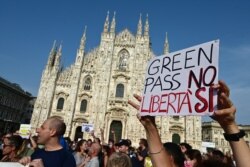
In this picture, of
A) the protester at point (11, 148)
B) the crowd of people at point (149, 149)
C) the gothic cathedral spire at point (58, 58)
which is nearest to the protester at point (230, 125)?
the crowd of people at point (149, 149)

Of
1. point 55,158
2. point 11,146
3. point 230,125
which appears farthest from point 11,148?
point 230,125

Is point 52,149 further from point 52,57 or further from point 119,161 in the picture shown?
point 52,57

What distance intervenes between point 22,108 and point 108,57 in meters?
25.0

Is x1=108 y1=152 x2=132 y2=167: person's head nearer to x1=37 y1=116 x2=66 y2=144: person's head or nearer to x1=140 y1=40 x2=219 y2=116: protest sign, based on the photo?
x1=140 y1=40 x2=219 y2=116: protest sign

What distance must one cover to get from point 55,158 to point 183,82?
1.91 m

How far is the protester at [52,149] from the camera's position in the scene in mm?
3113

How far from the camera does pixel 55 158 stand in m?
3.12

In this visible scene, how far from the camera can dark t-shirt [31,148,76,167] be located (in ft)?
10.1

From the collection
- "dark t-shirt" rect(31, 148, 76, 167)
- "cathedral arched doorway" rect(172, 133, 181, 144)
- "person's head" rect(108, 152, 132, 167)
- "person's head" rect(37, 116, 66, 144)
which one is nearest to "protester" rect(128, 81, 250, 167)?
"person's head" rect(108, 152, 132, 167)

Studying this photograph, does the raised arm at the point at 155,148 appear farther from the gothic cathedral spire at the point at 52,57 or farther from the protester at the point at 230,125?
the gothic cathedral spire at the point at 52,57

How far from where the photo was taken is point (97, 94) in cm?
2920

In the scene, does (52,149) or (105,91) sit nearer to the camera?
(52,149)

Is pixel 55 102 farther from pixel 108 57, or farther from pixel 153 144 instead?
pixel 153 144

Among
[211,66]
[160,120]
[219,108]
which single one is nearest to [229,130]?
[219,108]
